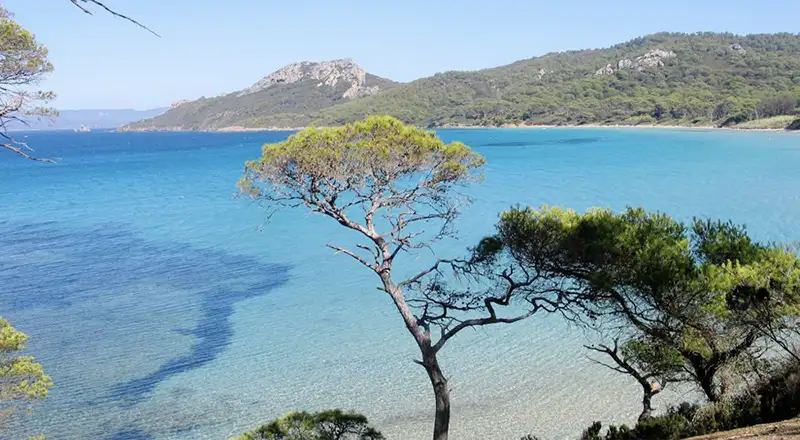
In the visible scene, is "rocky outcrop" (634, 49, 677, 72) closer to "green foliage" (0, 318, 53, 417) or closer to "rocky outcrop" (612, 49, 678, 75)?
"rocky outcrop" (612, 49, 678, 75)

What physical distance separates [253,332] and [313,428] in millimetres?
9011

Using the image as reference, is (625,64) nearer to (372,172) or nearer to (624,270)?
(372,172)

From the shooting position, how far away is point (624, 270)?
8.32 metres

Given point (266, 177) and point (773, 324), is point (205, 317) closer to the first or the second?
point (266, 177)

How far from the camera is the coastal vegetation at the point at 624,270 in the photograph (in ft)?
24.5

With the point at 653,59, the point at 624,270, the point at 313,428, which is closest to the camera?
the point at 624,270

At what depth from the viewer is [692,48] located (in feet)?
581

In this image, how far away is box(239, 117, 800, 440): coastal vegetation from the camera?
7457mm

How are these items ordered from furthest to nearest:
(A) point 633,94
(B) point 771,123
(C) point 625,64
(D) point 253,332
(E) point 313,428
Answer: (C) point 625,64, (A) point 633,94, (B) point 771,123, (D) point 253,332, (E) point 313,428

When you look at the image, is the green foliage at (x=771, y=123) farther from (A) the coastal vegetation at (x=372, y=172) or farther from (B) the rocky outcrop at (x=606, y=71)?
(A) the coastal vegetation at (x=372, y=172)

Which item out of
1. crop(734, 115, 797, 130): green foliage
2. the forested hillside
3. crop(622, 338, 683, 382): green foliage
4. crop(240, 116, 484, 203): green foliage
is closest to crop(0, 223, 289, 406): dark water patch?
crop(240, 116, 484, 203): green foliage

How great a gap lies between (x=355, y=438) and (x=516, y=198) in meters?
33.5

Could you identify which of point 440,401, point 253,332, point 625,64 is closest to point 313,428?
point 440,401

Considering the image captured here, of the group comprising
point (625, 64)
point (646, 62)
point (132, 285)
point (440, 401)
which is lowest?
point (132, 285)
